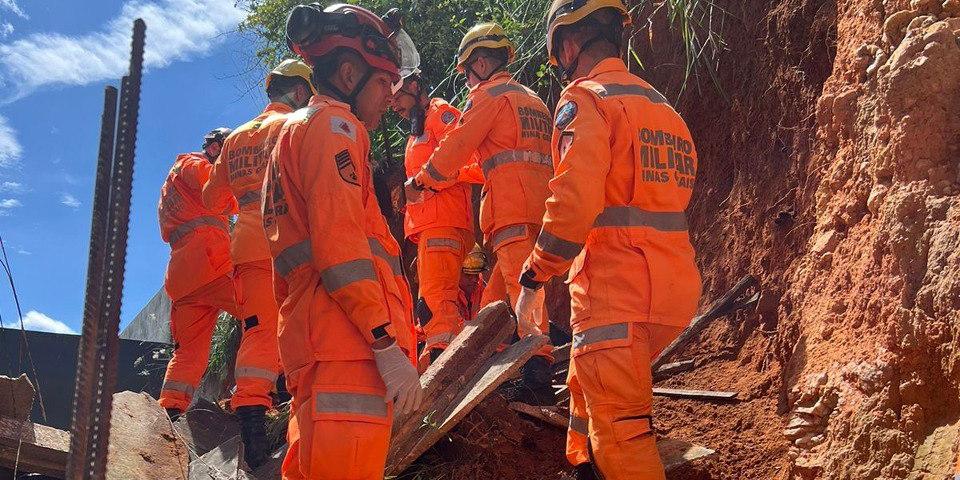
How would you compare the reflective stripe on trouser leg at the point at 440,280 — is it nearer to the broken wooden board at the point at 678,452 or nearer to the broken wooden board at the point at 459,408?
the broken wooden board at the point at 459,408

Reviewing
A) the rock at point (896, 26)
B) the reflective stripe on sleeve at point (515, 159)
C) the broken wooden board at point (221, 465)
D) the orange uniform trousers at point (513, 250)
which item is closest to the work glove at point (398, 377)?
the broken wooden board at point (221, 465)

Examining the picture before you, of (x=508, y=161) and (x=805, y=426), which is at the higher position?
(x=508, y=161)

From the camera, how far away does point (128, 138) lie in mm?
1540

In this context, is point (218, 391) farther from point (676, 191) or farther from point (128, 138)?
point (128, 138)

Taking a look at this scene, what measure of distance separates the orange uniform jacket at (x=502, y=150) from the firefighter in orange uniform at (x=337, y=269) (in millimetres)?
2222

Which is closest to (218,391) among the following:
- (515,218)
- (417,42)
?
(417,42)

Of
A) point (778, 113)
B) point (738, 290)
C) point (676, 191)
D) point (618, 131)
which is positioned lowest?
point (738, 290)

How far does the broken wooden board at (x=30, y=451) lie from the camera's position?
491 centimetres

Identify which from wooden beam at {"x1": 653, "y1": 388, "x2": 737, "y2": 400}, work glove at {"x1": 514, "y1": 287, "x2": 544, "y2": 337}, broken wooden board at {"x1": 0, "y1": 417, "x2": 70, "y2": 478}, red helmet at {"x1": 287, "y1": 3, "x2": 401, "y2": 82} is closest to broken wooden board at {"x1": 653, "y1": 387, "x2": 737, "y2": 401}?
wooden beam at {"x1": 653, "y1": 388, "x2": 737, "y2": 400}

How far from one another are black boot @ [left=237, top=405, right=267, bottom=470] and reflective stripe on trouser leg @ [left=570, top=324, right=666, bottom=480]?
246 centimetres

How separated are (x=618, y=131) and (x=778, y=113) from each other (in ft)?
6.87

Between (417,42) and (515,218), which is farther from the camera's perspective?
(417,42)

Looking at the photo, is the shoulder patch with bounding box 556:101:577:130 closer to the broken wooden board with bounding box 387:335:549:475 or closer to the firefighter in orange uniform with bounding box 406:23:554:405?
the broken wooden board with bounding box 387:335:549:475

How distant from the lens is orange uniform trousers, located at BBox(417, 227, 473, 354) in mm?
5996
